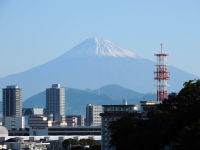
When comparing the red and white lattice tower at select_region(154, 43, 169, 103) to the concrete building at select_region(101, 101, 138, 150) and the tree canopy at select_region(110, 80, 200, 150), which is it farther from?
the tree canopy at select_region(110, 80, 200, 150)

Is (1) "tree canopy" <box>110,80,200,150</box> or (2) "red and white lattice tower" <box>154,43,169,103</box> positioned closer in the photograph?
(1) "tree canopy" <box>110,80,200,150</box>

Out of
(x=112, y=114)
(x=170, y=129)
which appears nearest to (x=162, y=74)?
(x=112, y=114)

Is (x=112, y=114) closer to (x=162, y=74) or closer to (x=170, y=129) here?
(x=162, y=74)

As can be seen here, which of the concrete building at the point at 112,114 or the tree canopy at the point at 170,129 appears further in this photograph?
the concrete building at the point at 112,114

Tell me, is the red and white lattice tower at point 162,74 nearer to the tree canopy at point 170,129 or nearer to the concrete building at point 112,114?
the concrete building at point 112,114

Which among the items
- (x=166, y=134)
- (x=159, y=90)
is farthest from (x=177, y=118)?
(x=159, y=90)

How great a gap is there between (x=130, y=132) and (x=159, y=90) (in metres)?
47.5

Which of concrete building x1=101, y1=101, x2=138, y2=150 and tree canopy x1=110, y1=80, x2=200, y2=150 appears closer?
tree canopy x1=110, y1=80, x2=200, y2=150

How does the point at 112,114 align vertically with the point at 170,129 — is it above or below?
above

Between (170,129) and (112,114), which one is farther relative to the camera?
(112,114)

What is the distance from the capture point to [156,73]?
162 m

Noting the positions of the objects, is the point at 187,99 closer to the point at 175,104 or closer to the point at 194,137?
the point at 175,104

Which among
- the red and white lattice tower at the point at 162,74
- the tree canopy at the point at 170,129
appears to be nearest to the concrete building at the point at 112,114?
the red and white lattice tower at the point at 162,74

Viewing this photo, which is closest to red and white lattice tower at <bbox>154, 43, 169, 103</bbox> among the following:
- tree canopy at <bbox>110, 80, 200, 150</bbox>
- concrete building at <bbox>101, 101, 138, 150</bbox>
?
concrete building at <bbox>101, 101, 138, 150</bbox>
